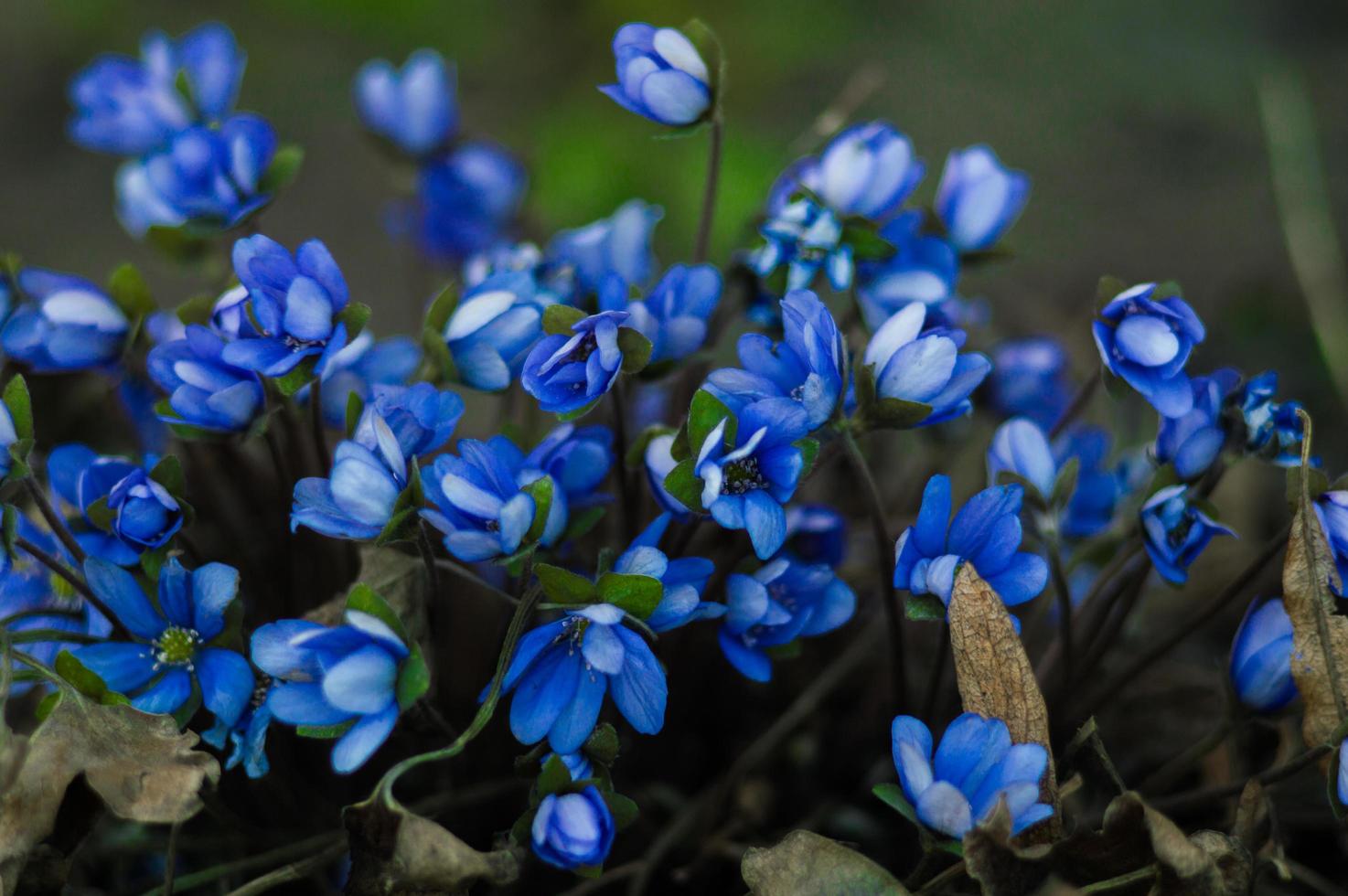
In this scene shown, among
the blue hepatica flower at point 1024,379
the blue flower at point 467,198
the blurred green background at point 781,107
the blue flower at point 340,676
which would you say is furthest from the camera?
the blurred green background at point 781,107

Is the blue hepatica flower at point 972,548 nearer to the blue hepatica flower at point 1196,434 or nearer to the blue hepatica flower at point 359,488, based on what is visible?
the blue hepatica flower at point 1196,434

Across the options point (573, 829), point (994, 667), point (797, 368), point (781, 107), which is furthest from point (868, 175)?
point (781, 107)

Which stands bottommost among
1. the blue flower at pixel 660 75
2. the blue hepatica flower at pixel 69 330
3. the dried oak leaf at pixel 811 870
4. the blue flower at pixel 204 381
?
the dried oak leaf at pixel 811 870

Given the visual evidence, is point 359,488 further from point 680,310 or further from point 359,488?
point 680,310

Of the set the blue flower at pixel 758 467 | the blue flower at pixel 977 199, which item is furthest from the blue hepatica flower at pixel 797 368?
the blue flower at pixel 977 199

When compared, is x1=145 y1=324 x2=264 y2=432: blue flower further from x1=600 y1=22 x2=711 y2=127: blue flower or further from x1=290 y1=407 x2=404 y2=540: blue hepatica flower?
x1=600 y1=22 x2=711 y2=127: blue flower
